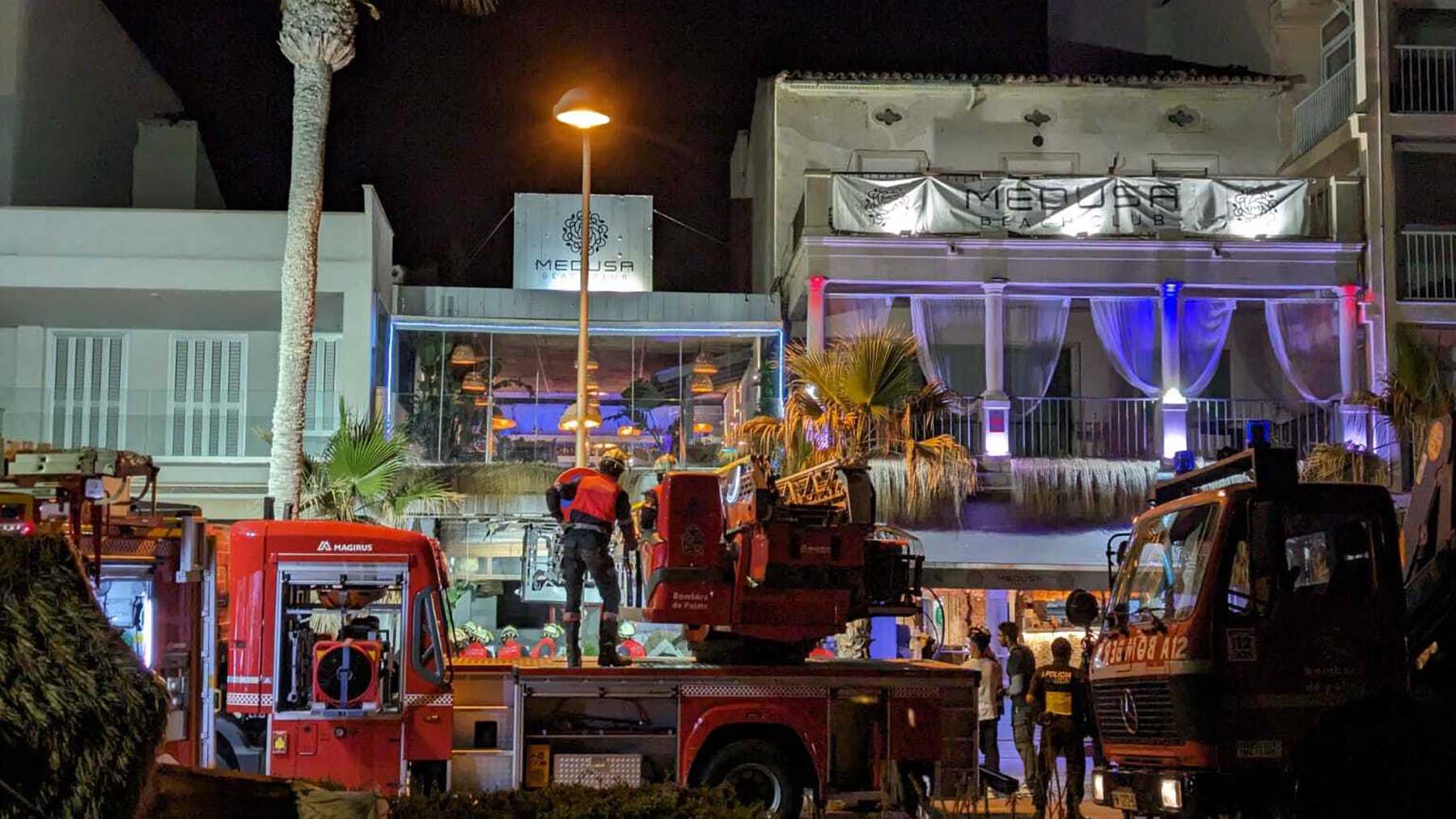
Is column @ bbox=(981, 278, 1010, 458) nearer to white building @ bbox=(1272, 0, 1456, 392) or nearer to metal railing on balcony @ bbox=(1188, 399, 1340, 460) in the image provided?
metal railing on balcony @ bbox=(1188, 399, 1340, 460)

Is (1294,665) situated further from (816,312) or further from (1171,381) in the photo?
(816,312)

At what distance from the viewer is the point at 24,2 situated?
25297mm

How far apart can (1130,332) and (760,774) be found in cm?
1421

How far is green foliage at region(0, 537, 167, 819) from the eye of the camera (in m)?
4.80

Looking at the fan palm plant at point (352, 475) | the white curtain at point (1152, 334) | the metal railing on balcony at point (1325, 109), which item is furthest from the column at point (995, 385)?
the fan palm plant at point (352, 475)

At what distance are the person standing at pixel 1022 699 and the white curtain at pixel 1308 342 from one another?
33.1 feet

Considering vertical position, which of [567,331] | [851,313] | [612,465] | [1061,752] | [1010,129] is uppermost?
[1010,129]

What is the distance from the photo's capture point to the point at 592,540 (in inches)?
505

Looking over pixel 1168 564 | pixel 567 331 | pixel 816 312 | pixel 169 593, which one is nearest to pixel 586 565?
pixel 169 593

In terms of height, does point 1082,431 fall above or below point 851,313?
below

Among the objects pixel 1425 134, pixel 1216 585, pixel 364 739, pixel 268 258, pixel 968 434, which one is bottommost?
pixel 364 739

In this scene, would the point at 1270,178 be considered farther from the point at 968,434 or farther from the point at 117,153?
the point at 117,153

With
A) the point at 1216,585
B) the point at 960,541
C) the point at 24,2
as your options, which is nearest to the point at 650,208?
the point at 960,541

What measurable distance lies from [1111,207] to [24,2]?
1767 cm
